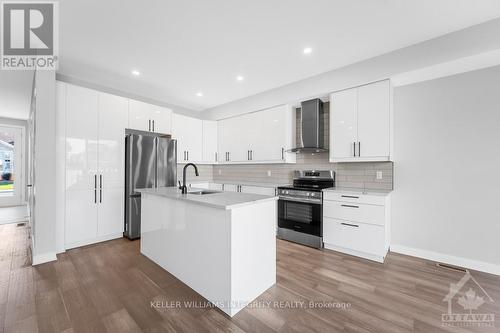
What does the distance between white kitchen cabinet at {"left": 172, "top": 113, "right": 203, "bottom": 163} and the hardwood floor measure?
246cm

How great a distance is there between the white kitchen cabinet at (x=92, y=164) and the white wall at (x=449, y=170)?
173 inches

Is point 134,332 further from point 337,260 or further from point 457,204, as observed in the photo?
point 457,204

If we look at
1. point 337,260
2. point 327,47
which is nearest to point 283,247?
point 337,260

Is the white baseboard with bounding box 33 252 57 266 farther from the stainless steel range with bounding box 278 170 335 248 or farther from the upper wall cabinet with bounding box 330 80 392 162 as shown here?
the upper wall cabinet with bounding box 330 80 392 162

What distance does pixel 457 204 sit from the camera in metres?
2.60

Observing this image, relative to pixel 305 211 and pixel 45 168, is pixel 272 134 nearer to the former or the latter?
pixel 305 211

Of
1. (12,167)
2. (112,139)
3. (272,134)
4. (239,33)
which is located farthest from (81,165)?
(12,167)

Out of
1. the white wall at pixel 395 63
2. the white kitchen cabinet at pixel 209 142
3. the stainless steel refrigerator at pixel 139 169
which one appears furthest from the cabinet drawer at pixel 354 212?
the white kitchen cabinet at pixel 209 142

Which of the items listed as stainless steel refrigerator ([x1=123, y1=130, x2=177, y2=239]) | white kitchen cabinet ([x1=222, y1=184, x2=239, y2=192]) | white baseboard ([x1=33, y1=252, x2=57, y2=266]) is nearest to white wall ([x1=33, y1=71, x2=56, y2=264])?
white baseboard ([x1=33, y1=252, x2=57, y2=266])

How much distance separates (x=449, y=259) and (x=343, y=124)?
7.21 ft

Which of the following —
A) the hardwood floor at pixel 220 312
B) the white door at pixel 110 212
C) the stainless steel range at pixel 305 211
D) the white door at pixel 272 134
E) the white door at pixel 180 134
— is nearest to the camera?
the hardwood floor at pixel 220 312

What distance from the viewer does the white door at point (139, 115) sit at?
3676 mm

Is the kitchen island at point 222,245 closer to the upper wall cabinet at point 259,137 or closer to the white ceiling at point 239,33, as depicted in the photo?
the white ceiling at point 239,33

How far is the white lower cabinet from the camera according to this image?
2.67m
